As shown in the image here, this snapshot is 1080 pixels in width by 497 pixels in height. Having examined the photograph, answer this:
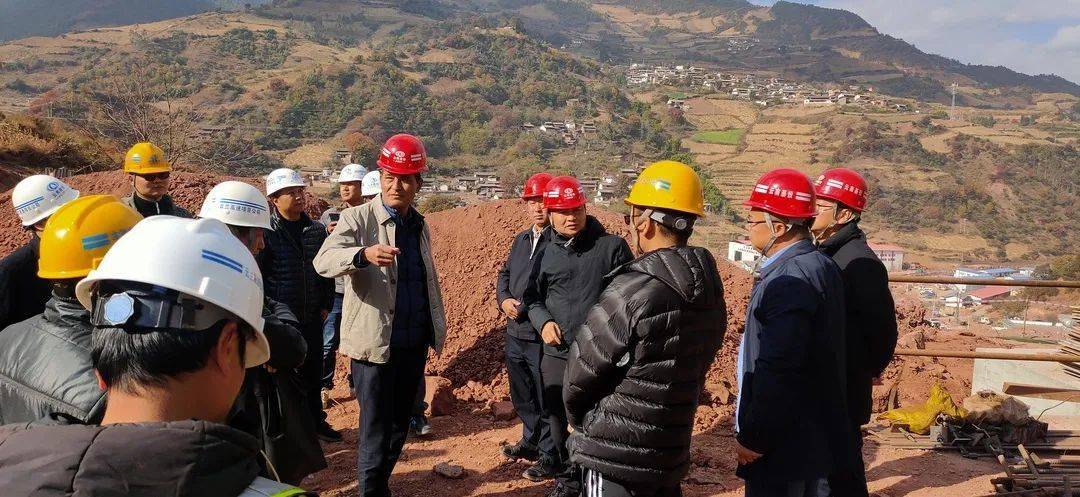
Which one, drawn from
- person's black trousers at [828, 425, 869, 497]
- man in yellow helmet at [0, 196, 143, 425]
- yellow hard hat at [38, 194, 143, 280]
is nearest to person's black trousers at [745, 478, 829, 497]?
person's black trousers at [828, 425, 869, 497]

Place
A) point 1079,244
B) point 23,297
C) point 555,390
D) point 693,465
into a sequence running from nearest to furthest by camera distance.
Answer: point 23,297 < point 555,390 < point 693,465 < point 1079,244

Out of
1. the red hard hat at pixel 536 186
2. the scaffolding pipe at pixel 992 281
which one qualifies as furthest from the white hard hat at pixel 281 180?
the scaffolding pipe at pixel 992 281

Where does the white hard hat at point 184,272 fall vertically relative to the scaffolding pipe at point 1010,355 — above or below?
above

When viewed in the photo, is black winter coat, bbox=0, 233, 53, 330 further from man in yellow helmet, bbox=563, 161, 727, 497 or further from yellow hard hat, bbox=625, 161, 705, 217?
yellow hard hat, bbox=625, 161, 705, 217

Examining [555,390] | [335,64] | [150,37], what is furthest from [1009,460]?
[150,37]

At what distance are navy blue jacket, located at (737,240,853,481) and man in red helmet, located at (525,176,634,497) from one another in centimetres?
130

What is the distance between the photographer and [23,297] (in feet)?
9.17

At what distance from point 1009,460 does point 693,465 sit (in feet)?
7.40

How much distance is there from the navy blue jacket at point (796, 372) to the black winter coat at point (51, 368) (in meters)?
2.09

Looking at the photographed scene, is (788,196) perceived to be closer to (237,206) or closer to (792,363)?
(792,363)

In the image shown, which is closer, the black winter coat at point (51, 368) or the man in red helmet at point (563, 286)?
the black winter coat at point (51, 368)

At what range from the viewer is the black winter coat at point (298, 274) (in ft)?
13.9

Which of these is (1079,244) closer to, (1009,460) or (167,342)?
(1009,460)

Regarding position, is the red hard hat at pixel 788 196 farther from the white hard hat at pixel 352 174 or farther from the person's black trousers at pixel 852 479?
the white hard hat at pixel 352 174
